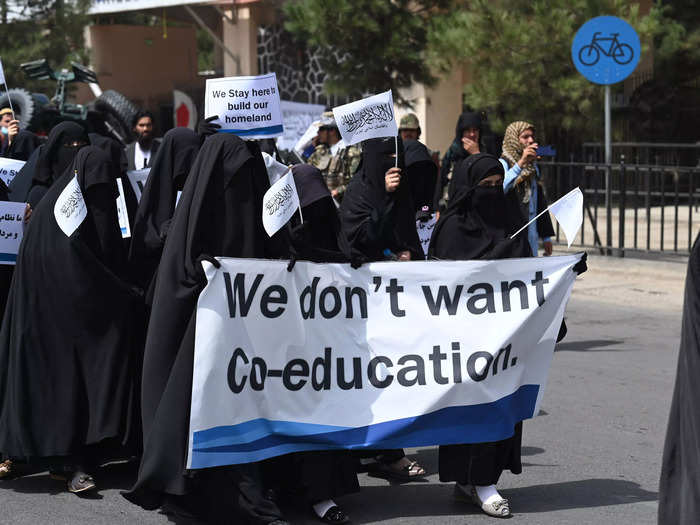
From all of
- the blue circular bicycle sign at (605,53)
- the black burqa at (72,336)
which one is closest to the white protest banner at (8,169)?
the black burqa at (72,336)

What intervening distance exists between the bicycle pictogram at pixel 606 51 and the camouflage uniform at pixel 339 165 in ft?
13.4

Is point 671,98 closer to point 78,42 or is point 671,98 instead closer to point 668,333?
point 668,333

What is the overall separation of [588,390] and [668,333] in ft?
8.50

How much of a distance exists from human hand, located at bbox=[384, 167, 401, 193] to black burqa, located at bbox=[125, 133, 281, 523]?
1.29 meters

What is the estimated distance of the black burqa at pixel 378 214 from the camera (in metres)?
6.45

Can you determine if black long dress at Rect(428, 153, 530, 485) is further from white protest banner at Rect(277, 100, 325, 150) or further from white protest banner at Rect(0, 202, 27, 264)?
white protest banner at Rect(277, 100, 325, 150)

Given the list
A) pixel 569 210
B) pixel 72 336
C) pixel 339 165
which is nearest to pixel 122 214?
pixel 72 336

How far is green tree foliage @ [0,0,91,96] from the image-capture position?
87.4 feet

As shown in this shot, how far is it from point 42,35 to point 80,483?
2334 cm

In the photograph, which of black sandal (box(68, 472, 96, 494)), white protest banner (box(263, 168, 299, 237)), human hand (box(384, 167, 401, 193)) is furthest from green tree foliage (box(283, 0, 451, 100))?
white protest banner (box(263, 168, 299, 237))

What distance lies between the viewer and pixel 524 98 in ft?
Result: 57.8

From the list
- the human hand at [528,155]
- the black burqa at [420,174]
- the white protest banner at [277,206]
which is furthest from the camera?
the human hand at [528,155]

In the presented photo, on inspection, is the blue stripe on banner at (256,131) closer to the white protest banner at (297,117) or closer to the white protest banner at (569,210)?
the white protest banner at (569,210)

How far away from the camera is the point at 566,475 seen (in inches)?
235
